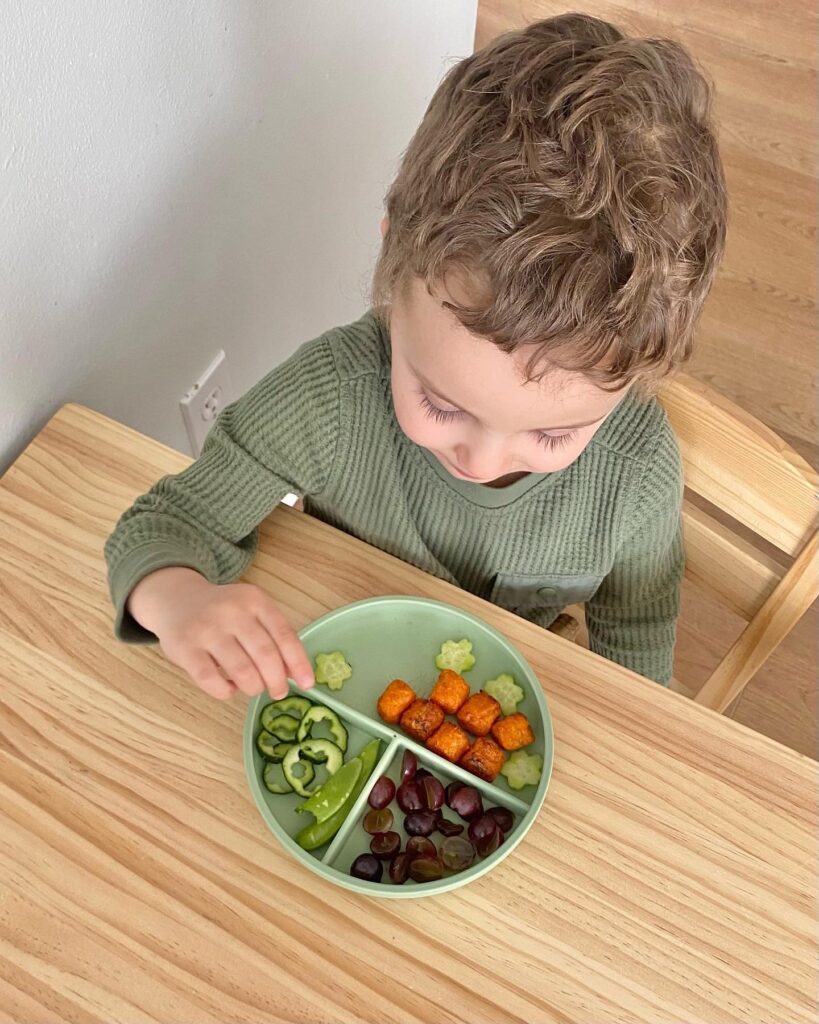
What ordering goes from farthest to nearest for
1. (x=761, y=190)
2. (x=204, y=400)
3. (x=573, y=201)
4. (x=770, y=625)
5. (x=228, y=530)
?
1. (x=761, y=190)
2. (x=204, y=400)
3. (x=770, y=625)
4. (x=228, y=530)
5. (x=573, y=201)

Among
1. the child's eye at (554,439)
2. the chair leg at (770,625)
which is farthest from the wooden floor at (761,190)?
the child's eye at (554,439)

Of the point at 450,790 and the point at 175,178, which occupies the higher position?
the point at 175,178

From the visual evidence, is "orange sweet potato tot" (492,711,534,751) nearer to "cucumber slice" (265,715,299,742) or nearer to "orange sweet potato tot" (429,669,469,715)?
"orange sweet potato tot" (429,669,469,715)

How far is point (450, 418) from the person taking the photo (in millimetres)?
724

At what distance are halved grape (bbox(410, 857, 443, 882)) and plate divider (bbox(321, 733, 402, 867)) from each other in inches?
2.1

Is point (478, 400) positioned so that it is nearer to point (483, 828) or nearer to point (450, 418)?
point (450, 418)

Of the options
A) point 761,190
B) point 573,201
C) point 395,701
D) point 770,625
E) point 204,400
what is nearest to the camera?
point 573,201

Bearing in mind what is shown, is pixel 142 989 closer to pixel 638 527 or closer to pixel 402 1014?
pixel 402 1014

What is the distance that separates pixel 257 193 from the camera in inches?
45.3

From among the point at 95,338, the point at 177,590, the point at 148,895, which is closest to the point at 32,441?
the point at 95,338

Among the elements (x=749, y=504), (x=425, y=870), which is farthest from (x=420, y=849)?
(x=749, y=504)

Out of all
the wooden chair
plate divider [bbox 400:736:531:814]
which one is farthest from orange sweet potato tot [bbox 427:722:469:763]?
the wooden chair

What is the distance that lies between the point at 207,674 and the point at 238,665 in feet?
0.08

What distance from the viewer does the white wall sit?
2.61ft
